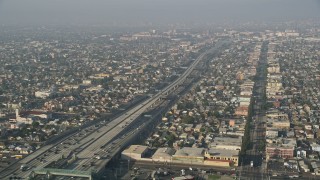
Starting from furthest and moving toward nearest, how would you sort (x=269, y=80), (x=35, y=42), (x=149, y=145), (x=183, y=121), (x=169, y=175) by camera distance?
1. (x=35, y=42)
2. (x=269, y=80)
3. (x=183, y=121)
4. (x=149, y=145)
5. (x=169, y=175)

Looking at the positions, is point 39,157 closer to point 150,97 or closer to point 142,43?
point 150,97

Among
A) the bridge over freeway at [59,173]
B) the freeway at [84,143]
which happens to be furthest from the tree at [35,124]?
the bridge over freeway at [59,173]

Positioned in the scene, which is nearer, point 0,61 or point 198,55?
point 0,61

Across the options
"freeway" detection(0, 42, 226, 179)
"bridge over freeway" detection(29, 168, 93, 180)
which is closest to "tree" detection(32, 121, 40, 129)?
"freeway" detection(0, 42, 226, 179)

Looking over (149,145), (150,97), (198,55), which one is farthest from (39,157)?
(198,55)

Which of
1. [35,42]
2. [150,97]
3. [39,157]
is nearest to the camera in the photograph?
[39,157]

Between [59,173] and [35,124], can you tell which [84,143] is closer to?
[35,124]

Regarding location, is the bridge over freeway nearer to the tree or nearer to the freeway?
the freeway

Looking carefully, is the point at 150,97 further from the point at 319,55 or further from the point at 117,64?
the point at 319,55

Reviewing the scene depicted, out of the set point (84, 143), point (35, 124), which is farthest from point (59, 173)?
point (35, 124)

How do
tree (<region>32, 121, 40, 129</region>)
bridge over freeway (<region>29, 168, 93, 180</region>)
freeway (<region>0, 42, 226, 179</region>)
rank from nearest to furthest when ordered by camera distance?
1. bridge over freeway (<region>29, 168, 93, 180</region>)
2. freeway (<region>0, 42, 226, 179</region>)
3. tree (<region>32, 121, 40, 129</region>)

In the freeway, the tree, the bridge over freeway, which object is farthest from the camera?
the tree
